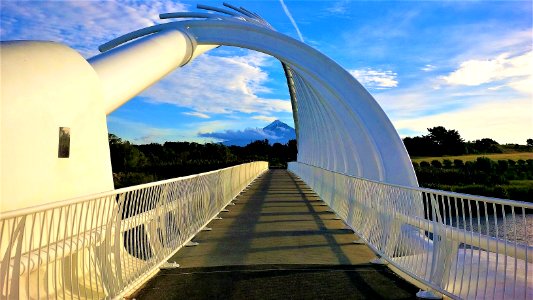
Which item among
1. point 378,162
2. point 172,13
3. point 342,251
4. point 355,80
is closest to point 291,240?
point 342,251

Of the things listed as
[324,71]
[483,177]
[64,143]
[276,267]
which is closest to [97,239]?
[64,143]

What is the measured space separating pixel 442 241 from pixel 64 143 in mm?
4973

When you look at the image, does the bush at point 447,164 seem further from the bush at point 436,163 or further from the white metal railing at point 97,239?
the white metal railing at point 97,239

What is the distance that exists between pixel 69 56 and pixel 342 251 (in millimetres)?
5421

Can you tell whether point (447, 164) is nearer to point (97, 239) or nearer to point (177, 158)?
point (177, 158)

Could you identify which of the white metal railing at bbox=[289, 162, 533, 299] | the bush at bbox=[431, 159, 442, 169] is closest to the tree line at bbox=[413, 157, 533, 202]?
the bush at bbox=[431, 159, 442, 169]

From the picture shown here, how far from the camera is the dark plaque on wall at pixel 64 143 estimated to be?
19.9 ft

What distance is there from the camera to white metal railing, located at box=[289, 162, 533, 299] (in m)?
4.55

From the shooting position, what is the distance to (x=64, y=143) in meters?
6.14

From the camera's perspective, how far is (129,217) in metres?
6.11

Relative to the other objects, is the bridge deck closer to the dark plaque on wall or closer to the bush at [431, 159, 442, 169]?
the dark plaque on wall

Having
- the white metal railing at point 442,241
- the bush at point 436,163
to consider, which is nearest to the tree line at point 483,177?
the bush at point 436,163

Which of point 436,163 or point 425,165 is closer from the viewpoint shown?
point 425,165

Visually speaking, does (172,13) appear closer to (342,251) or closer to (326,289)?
(342,251)
